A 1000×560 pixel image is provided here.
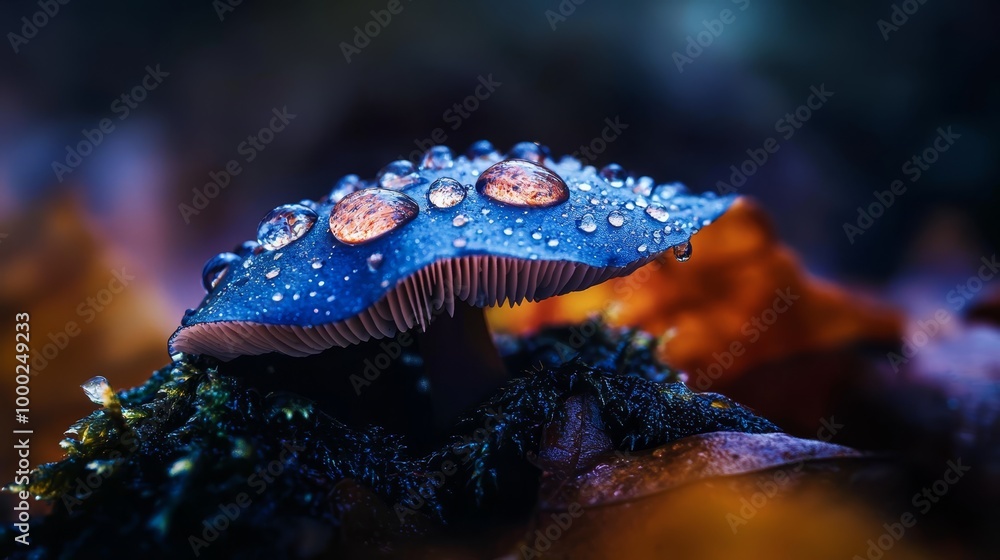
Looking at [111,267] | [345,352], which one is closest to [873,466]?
[345,352]

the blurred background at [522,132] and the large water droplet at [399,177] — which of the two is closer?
the large water droplet at [399,177]

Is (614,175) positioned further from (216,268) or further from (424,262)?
(216,268)

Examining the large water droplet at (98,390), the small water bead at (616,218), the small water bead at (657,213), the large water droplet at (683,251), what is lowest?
the large water droplet at (98,390)

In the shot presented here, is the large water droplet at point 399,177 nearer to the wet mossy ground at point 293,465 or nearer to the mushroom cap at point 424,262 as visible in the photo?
the mushroom cap at point 424,262

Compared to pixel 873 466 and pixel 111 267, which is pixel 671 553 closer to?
pixel 873 466

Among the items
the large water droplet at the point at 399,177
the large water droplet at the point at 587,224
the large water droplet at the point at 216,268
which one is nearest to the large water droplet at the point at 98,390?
the large water droplet at the point at 216,268

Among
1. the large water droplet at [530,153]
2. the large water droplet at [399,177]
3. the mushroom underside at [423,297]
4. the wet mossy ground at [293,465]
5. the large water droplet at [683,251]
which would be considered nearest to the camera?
the wet mossy ground at [293,465]

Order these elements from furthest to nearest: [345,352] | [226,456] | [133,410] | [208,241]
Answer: [208,241] < [345,352] < [133,410] < [226,456]
